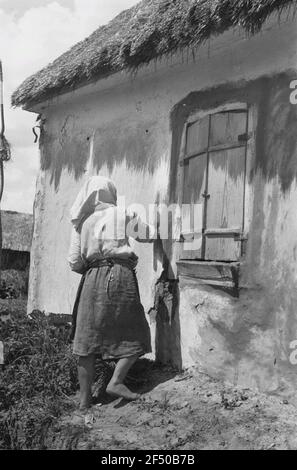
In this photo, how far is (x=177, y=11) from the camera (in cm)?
557

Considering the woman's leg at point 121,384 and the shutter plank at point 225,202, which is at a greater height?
the shutter plank at point 225,202

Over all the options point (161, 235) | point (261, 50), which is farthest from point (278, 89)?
point (161, 235)

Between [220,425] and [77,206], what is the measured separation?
2.21m

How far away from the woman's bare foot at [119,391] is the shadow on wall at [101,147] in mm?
2363

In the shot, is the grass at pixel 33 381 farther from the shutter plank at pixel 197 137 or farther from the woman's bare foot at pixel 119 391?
the shutter plank at pixel 197 137

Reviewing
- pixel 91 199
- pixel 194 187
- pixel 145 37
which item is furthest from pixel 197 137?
pixel 91 199

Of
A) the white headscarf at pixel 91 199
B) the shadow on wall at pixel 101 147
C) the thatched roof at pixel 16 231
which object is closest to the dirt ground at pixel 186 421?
the white headscarf at pixel 91 199

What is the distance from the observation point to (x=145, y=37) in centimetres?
581

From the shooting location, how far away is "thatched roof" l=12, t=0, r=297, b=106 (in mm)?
4809

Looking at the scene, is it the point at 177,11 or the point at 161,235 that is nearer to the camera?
the point at 177,11

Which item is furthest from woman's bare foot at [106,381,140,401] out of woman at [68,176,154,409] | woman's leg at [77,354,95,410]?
woman's leg at [77,354,95,410]

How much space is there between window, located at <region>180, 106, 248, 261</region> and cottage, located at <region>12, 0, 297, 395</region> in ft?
0.04

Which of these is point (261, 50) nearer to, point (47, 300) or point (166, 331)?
point (166, 331)

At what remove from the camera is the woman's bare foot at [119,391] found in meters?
4.91
